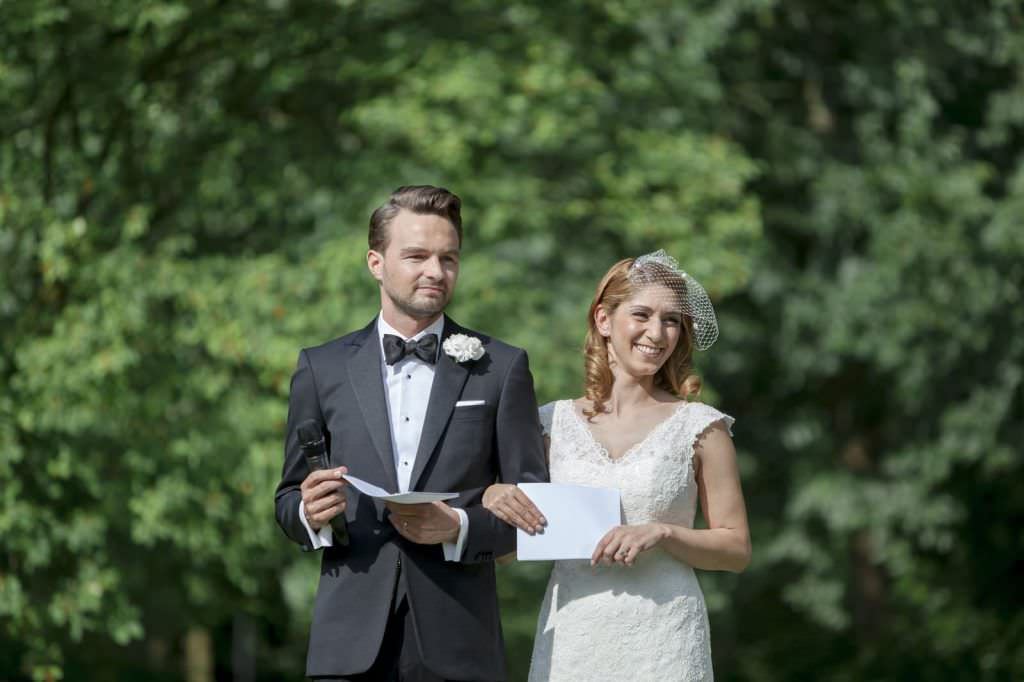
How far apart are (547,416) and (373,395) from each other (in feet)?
2.54

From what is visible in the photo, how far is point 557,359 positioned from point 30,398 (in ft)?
11.8

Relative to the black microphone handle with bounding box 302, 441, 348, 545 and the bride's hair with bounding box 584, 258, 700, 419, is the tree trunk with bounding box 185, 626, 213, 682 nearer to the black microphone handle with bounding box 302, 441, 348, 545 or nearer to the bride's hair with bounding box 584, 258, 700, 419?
the bride's hair with bounding box 584, 258, 700, 419

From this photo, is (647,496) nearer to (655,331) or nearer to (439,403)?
(655,331)

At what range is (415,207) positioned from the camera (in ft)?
14.8

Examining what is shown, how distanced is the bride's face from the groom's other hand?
105 centimetres

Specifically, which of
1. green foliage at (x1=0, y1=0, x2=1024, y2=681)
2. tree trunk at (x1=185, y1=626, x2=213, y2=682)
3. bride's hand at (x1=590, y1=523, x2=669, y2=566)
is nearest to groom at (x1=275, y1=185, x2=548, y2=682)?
bride's hand at (x1=590, y1=523, x2=669, y2=566)

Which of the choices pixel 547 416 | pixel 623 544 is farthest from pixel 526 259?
pixel 623 544

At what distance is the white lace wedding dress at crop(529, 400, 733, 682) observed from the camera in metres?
4.82

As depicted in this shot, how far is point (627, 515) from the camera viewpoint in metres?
4.84

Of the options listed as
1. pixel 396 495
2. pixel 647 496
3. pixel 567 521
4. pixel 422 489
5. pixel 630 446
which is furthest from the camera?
pixel 630 446

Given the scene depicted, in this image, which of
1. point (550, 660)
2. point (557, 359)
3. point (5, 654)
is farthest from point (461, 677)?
point (5, 654)

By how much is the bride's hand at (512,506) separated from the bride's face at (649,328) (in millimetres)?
651

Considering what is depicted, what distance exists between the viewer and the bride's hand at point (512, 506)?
14.6ft

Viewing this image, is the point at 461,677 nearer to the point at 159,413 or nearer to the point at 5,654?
the point at 159,413
